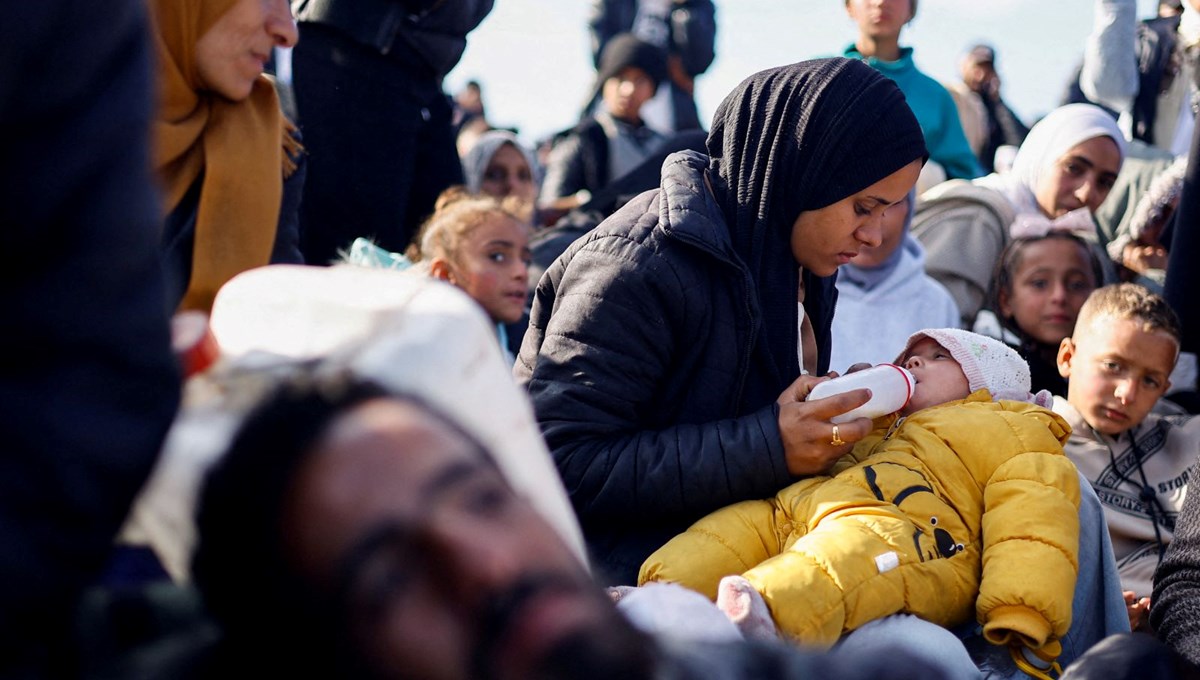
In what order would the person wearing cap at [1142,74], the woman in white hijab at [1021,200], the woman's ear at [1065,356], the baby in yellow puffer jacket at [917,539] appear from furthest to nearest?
the person wearing cap at [1142,74], the woman in white hijab at [1021,200], the woman's ear at [1065,356], the baby in yellow puffer jacket at [917,539]

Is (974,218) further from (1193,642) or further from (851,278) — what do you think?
(1193,642)

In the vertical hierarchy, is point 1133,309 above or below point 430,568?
below

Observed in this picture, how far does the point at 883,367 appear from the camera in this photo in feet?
10.0

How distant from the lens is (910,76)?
19.6ft

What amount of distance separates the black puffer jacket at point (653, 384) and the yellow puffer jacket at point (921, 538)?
0.12 m

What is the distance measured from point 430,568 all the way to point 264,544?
0.15 m

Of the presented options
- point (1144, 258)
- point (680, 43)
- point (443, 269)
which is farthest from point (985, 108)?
point (443, 269)

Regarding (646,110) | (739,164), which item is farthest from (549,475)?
(646,110)

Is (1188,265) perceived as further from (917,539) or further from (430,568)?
(430,568)

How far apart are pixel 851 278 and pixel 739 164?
5.63 ft

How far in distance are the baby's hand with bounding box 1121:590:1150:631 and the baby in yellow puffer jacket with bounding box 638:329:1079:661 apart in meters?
0.58

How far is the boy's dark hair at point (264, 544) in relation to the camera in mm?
1143

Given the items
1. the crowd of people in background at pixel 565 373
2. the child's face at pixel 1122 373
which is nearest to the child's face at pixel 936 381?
the crowd of people in background at pixel 565 373

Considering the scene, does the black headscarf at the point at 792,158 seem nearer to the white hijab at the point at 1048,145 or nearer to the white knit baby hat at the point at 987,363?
the white knit baby hat at the point at 987,363
